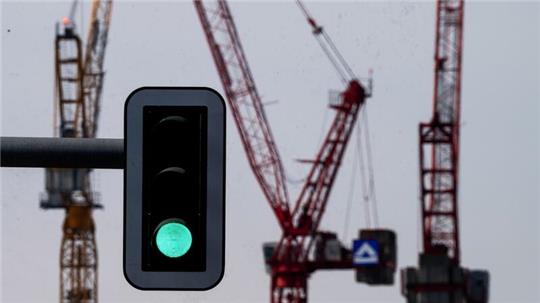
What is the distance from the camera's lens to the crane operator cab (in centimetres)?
9962

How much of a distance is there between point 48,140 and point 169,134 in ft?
4.07

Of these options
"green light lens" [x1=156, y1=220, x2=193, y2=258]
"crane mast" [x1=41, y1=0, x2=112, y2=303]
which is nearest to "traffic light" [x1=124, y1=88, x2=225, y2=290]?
"green light lens" [x1=156, y1=220, x2=193, y2=258]

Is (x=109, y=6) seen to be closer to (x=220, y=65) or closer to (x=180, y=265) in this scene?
(x=220, y=65)

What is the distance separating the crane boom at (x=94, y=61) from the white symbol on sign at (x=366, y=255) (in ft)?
47.5

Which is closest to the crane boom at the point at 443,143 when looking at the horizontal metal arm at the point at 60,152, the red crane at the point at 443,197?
the red crane at the point at 443,197

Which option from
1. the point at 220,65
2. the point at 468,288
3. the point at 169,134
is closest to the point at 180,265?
the point at 169,134

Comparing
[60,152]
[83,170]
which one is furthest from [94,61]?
[60,152]

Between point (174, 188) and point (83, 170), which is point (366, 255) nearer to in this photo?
point (83, 170)

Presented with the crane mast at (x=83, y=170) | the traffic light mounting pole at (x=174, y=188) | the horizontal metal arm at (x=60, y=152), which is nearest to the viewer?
the traffic light mounting pole at (x=174, y=188)

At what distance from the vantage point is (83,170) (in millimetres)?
99312

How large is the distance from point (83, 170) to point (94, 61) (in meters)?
5.32

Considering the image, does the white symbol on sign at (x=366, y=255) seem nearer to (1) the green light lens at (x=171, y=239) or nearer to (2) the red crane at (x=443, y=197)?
(2) the red crane at (x=443, y=197)

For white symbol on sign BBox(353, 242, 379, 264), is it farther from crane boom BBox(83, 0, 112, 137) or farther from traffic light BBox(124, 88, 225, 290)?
traffic light BBox(124, 88, 225, 290)

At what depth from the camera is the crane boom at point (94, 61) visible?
319 ft
